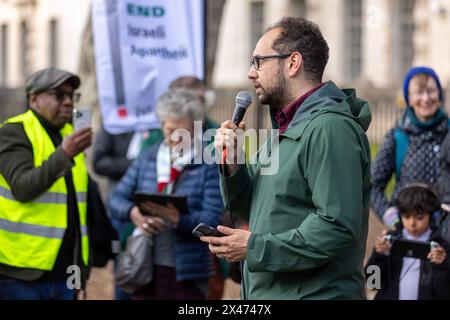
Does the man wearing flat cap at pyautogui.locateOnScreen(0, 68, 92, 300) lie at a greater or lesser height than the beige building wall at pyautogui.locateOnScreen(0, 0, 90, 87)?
lesser

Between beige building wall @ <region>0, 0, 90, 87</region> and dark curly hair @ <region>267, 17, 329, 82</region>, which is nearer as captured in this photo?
dark curly hair @ <region>267, 17, 329, 82</region>

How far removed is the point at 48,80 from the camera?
582 centimetres

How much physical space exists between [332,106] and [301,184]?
34 centimetres

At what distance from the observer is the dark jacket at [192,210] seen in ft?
20.6

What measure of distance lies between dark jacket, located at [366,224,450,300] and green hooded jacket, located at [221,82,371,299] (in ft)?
6.05

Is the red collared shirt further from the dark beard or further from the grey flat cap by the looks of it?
the grey flat cap

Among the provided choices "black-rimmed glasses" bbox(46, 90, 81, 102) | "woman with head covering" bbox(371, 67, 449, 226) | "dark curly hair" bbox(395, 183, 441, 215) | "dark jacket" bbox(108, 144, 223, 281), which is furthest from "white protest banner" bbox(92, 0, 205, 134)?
"dark curly hair" bbox(395, 183, 441, 215)

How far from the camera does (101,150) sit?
26.8ft

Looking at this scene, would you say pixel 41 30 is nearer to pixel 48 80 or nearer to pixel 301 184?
pixel 48 80

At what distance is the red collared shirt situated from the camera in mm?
4168

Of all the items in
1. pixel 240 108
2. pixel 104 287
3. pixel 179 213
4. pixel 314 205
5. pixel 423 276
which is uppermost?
A: pixel 240 108

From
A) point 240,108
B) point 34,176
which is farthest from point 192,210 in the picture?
point 240,108

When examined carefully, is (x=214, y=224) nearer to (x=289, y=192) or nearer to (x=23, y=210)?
(x=23, y=210)

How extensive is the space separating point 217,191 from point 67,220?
3.45 feet
